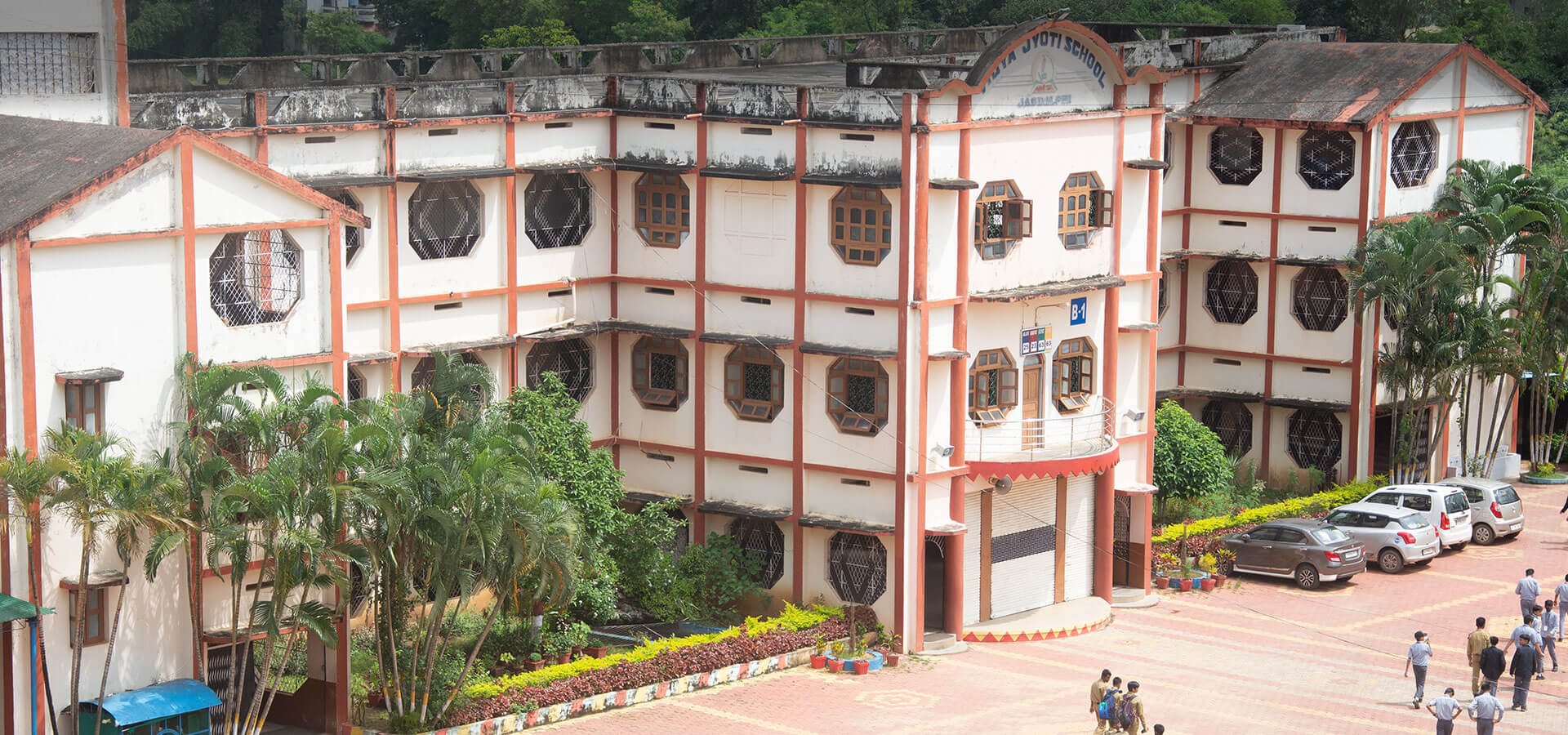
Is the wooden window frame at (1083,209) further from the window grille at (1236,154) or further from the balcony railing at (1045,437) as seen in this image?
the window grille at (1236,154)

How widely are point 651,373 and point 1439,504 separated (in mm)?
14136

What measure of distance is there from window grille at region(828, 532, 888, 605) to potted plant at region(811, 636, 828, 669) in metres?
1.09

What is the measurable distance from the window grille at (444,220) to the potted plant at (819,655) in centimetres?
771

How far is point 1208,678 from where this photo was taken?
3039 cm

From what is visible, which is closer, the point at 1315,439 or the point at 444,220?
the point at 444,220

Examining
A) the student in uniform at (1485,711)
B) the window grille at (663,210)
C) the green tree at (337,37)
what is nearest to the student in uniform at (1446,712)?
the student in uniform at (1485,711)

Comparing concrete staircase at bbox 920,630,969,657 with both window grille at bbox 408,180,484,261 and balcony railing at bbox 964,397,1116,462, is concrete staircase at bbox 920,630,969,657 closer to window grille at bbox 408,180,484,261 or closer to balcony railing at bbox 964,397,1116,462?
balcony railing at bbox 964,397,1116,462

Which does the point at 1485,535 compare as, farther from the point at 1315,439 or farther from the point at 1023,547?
the point at 1023,547

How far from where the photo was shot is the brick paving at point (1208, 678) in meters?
28.2

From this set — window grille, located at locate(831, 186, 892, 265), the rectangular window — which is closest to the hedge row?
window grille, located at locate(831, 186, 892, 265)

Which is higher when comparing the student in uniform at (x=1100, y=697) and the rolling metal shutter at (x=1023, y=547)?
the rolling metal shutter at (x=1023, y=547)

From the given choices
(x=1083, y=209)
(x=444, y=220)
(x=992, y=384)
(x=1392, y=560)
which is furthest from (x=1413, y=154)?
(x=444, y=220)

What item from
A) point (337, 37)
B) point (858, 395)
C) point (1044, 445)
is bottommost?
point (1044, 445)

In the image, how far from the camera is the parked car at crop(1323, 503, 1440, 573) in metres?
36.2
